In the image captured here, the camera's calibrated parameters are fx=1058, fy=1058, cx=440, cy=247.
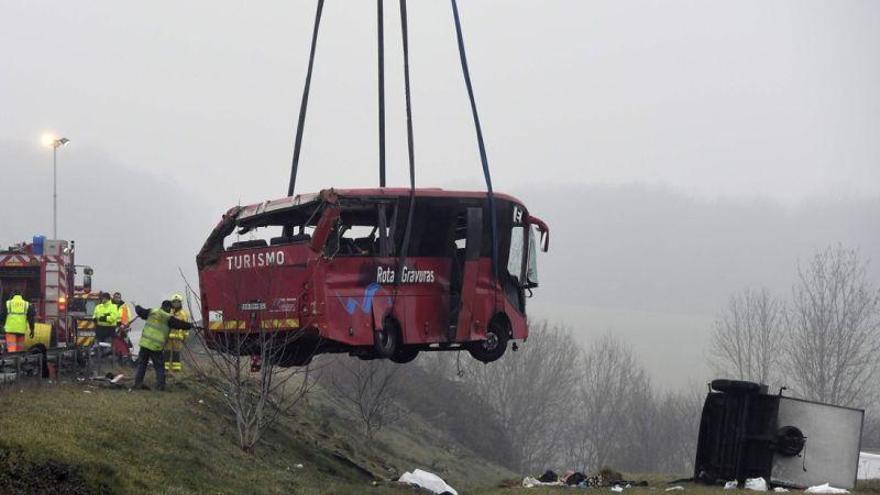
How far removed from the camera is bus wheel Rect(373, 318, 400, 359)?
58.0 feet

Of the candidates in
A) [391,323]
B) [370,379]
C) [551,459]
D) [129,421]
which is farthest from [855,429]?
[551,459]

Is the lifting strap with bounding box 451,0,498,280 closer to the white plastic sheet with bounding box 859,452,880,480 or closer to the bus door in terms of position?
the bus door

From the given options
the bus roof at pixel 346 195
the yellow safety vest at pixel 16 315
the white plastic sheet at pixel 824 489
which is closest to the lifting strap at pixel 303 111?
the bus roof at pixel 346 195

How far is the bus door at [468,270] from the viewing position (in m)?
18.8

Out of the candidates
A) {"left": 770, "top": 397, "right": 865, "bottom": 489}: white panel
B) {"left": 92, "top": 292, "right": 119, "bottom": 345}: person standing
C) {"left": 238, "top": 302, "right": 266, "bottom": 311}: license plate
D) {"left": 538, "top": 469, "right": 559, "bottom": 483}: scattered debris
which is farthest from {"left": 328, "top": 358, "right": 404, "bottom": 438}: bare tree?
{"left": 238, "top": 302, "right": 266, "bottom": 311}: license plate

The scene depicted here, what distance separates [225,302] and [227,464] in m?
3.86

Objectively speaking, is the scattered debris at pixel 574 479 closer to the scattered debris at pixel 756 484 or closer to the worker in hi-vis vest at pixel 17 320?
the scattered debris at pixel 756 484

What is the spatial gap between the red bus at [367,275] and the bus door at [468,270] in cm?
2

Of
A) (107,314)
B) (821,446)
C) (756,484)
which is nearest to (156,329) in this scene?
(107,314)

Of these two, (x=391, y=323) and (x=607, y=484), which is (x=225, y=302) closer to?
(x=391, y=323)

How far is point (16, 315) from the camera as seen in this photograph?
21.2 meters

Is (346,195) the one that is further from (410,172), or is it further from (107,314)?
(107,314)

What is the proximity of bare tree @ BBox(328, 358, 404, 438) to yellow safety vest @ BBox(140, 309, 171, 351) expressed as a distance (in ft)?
50.5

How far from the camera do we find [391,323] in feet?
59.2
